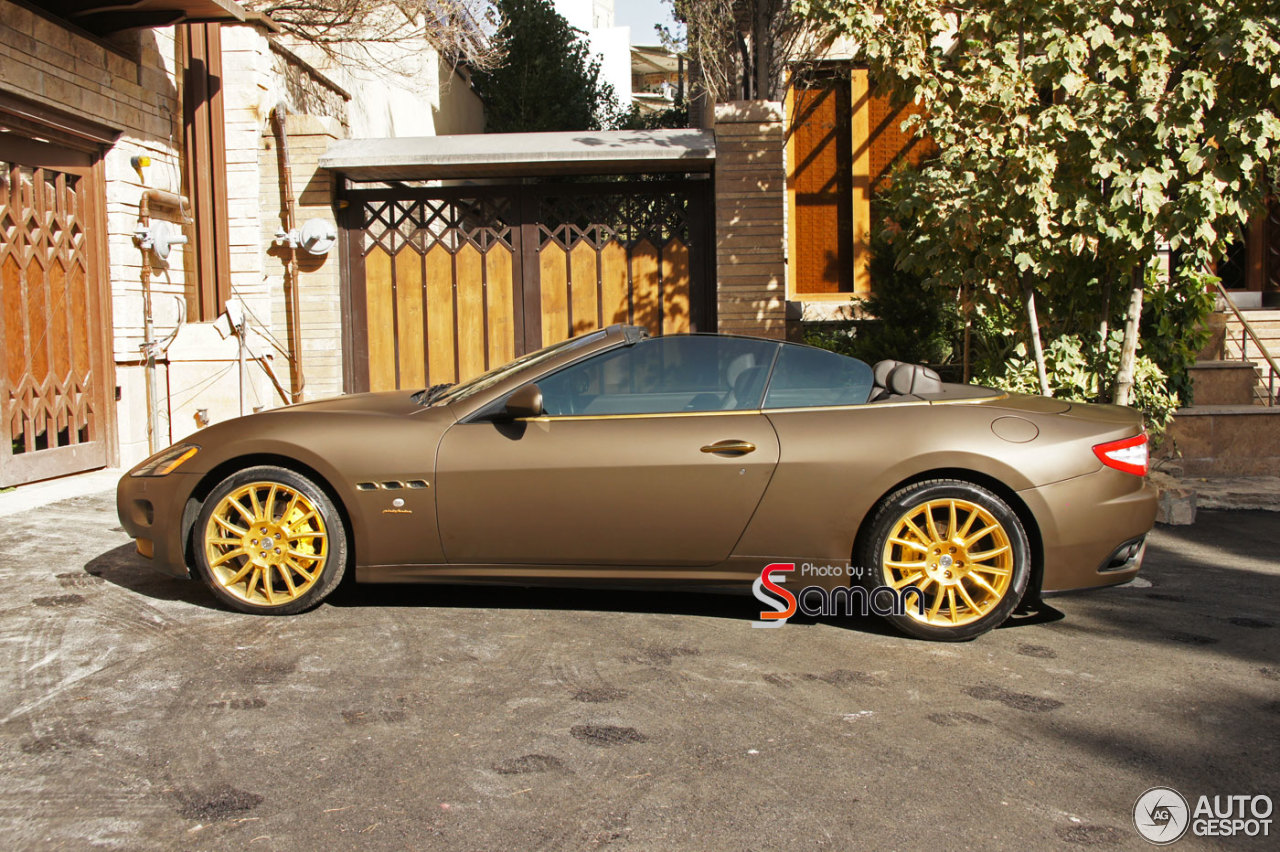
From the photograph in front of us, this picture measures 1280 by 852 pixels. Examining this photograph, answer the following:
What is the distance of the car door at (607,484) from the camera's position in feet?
14.9

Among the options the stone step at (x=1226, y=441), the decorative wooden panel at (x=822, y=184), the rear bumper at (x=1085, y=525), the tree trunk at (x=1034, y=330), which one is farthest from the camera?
the decorative wooden panel at (x=822, y=184)

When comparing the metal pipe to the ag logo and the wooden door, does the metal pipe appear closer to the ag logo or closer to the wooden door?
the wooden door

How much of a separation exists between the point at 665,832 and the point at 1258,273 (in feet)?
38.4

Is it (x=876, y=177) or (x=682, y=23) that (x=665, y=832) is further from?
(x=682, y=23)

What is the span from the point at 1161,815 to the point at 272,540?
359 cm

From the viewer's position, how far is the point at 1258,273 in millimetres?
11938

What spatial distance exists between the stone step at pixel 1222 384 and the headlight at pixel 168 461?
323 inches

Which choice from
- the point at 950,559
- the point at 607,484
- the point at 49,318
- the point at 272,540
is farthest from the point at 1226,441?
the point at 49,318

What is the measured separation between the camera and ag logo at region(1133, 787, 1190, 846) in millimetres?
2830

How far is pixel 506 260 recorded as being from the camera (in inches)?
426

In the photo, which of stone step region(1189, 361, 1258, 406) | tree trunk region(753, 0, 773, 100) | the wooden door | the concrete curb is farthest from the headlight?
tree trunk region(753, 0, 773, 100)

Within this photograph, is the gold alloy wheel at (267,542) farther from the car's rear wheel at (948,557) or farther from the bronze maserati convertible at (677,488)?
the car's rear wheel at (948,557)

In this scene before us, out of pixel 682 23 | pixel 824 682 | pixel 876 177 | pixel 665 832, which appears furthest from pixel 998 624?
pixel 682 23

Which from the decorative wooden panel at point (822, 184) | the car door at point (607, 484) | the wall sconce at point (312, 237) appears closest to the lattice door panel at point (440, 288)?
the wall sconce at point (312, 237)
